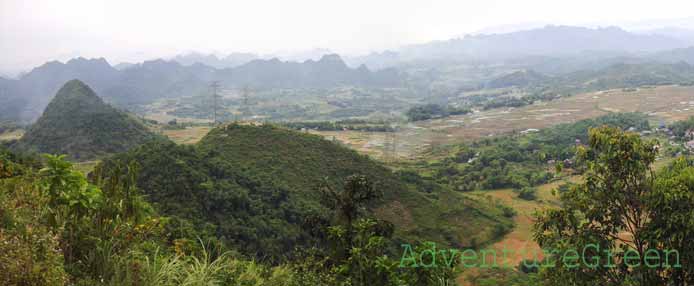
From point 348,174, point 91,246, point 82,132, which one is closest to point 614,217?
point 91,246

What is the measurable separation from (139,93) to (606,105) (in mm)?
159921

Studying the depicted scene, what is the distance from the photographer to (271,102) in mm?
146875

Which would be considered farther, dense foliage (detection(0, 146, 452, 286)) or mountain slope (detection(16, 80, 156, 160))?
mountain slope (detection(16, 80, 156, 160))

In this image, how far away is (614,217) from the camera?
5.14 m

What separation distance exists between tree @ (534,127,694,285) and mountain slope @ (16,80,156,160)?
46166 millimetres

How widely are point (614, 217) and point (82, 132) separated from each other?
5244cm

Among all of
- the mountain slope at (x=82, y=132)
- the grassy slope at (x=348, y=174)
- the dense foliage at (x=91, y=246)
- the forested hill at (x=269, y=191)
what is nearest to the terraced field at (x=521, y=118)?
the grassy slope at (x=348, y=174)

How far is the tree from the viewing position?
15.8ft

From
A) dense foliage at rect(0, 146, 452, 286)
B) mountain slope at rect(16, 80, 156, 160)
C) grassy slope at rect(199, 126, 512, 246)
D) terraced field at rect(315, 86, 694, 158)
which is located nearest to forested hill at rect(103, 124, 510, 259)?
grassy slope at rect(199, 126, 512, 246)

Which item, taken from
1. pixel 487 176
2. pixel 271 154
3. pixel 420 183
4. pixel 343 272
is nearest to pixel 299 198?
pixel 271 154

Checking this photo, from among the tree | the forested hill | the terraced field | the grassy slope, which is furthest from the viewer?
the terraced field

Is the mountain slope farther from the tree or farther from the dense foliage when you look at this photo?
the tree

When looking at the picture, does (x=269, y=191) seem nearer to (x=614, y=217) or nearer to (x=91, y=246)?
(x=614, y=217)

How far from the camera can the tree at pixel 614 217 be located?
4816 millimetres
